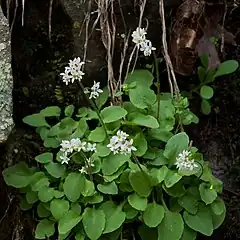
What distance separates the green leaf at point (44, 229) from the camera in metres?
1.98

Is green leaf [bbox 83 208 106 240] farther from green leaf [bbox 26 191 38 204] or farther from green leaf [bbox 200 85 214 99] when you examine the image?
green leaf [bbox 200 85 214 99]

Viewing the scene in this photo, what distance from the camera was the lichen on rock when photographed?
179 centimetres

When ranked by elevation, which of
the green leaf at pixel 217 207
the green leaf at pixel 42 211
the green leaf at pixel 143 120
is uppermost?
the green leaf at pixel 143 120

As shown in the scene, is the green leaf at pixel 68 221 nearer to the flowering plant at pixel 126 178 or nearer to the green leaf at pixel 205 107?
the flowering plant at pixel 126 178

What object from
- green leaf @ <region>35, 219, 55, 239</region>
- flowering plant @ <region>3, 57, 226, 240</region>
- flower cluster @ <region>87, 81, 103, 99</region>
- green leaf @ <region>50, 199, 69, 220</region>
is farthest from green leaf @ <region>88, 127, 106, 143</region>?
green leaf @ <region>35, 219, 55, 239</region>

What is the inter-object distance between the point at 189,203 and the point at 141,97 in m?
0.36

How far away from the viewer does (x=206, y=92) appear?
2.23 m

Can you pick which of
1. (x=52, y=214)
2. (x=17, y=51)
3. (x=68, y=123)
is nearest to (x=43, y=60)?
(x=17, y=51)

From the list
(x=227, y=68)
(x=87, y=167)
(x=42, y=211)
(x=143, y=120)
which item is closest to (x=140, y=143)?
(x=143, y=120)

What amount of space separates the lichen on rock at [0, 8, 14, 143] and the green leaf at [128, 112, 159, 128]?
0.38 m

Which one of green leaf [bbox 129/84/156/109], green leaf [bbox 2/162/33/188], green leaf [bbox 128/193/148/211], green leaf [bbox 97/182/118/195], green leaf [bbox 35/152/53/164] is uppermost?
green leaf [bbox 129/84/156/109]

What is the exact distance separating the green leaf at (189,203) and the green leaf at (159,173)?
3.7 inches

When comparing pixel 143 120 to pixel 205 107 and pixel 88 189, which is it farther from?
pixel 205 107

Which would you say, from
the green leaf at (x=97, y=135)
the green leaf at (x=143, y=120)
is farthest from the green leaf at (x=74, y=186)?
the green leaf at (x=143, y=120)
